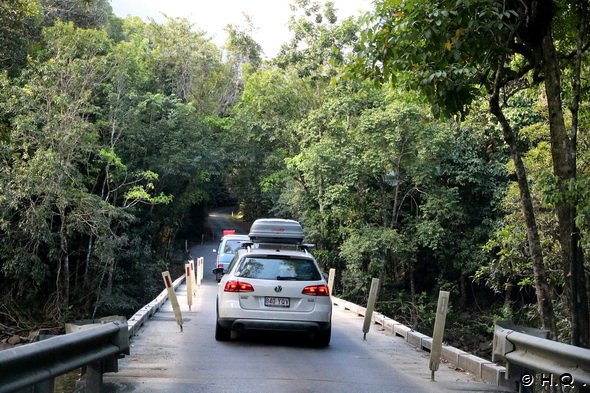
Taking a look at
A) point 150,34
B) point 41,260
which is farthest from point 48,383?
point 150,34

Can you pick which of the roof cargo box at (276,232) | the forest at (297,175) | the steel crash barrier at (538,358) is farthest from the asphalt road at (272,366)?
the forest at (297,175)

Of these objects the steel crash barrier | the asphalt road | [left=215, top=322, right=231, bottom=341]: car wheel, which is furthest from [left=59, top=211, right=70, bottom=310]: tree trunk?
the steel crash barrier

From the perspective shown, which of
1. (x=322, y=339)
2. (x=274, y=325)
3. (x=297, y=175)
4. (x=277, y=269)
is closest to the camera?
(x=274, y=325)

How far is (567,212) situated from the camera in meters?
7.73

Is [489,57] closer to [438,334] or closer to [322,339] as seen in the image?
[438,334]

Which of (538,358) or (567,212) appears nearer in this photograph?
(538,358)

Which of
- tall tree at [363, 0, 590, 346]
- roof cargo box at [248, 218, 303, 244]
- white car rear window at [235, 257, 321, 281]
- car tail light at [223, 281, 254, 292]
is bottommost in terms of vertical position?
car tail light at [223, 281, 254, 292]

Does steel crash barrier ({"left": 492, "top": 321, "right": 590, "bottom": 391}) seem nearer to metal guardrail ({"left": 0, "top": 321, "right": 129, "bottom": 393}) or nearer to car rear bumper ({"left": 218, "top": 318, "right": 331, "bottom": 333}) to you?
car rear bumper ({"left": 218, "top": 318, "right": 331, "bottom": 333})

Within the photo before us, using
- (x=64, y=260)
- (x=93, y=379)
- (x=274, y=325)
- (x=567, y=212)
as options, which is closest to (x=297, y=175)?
(x=64, y=260)

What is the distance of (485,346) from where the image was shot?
22.0 m

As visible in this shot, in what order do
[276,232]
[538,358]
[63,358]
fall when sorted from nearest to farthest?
[63,358], [538,358], [276,232]

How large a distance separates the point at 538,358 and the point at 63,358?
4.31m

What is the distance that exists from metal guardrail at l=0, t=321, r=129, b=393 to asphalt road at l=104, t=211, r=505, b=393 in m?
0.85

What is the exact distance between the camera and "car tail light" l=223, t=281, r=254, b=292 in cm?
984
